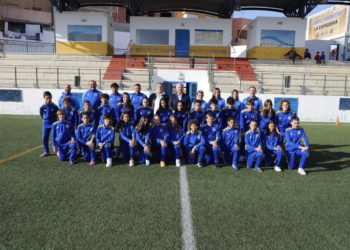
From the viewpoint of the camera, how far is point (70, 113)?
6.40 meters

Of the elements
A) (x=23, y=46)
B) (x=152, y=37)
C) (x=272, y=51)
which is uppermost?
(x=23, y=46)

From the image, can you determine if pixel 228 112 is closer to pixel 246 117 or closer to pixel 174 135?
pixel 246 117

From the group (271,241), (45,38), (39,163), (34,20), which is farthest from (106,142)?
(34,20)

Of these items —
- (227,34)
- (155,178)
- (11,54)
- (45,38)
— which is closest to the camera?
(155,178)

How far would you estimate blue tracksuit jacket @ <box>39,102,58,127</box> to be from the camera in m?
6.39

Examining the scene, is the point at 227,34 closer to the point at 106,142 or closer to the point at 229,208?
the point at 106,142

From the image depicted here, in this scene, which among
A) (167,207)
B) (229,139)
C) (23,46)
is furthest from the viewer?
(23,46)

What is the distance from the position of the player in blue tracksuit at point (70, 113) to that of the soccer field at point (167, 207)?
1.13 m

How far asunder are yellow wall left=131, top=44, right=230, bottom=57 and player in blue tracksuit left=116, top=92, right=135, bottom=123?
1660cm

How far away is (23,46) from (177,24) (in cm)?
1958

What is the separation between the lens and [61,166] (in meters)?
5.45

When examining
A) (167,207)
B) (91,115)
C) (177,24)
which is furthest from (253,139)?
(177,24)

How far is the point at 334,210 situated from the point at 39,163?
512 centimetres

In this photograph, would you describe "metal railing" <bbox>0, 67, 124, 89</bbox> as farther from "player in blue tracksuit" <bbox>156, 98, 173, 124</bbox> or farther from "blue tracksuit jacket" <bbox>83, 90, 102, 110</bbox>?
"player in blue tracksuit" <bbox>156, 98, 173, 124</bbox>
